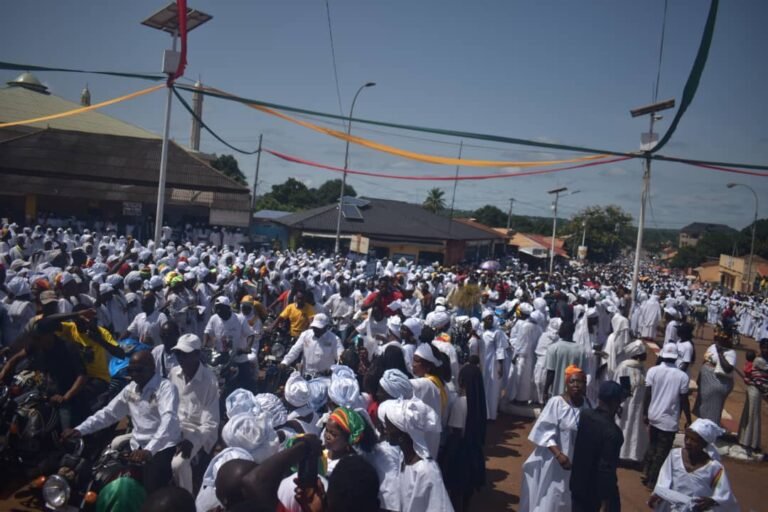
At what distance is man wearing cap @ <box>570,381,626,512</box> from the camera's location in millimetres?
4141

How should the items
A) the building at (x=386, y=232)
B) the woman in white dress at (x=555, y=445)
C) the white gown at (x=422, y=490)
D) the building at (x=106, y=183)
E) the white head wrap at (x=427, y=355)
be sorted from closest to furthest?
the white gown at (x=422, y=490) < the woman in white dress at (x=555, y=445) < the white head wrap at (x=427, y=355) < the building at (x=106, y=183) < the building at (x=386, y=232)

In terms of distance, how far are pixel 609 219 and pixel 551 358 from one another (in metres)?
67.5

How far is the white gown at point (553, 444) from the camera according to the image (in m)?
4.33

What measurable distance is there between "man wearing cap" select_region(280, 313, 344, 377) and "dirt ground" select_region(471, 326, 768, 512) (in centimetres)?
209

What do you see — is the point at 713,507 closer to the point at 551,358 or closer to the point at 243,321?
the point at 551,358

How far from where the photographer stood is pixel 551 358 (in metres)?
7.25

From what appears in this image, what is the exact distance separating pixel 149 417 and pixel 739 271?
55151 mm

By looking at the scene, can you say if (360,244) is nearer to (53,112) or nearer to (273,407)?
(273,407)

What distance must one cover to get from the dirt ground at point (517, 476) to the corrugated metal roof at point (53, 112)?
39.3m

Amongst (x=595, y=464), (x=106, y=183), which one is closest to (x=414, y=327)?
(x=595, y=464)

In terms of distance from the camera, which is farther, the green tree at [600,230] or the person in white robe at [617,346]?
the green tree at [600,230]

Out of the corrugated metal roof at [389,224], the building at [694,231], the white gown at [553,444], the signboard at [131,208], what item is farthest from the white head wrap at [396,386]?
the building at [694,231]

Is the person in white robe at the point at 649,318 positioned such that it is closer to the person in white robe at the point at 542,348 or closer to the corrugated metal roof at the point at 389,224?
the person in white robe at the point at 542,348

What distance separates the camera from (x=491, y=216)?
91750 millimetres
